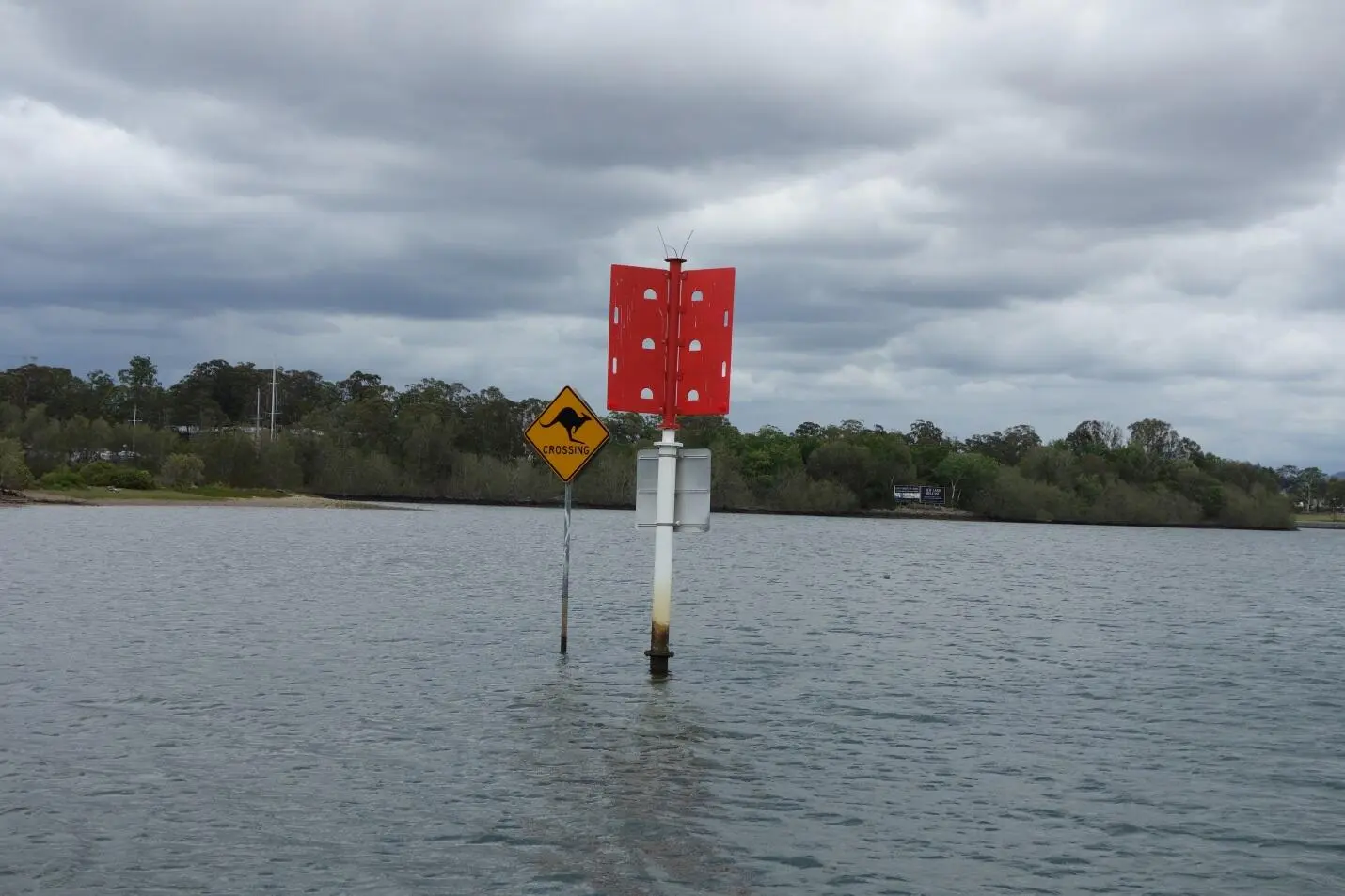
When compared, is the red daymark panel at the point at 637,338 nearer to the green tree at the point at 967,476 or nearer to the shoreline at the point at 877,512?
the shoreline at the point at 877,512

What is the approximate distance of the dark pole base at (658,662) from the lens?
1817 centimetres

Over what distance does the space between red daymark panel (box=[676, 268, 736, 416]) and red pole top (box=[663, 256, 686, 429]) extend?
0.05 metres

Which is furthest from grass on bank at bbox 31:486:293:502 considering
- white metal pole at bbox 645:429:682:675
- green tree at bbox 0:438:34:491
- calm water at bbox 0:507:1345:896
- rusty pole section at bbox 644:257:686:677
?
rusty pole section at bbox 644:257:686:677

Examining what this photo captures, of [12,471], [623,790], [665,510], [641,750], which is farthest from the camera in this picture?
[12,471]

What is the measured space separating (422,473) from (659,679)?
17267 cm

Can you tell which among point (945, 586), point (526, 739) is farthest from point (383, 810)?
point (945, 586)

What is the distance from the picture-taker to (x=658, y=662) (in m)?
18.2

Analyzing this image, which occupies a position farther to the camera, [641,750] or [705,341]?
[705,341]

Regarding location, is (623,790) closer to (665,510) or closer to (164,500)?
(665,510)

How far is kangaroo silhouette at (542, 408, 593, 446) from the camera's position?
705 inches

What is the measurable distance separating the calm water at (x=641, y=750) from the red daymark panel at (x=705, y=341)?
389 centimetres

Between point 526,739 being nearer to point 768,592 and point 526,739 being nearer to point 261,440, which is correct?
point 768,592

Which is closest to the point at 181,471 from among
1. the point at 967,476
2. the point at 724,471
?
the point at 724,471

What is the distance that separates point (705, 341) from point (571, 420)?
2345 millimetres
